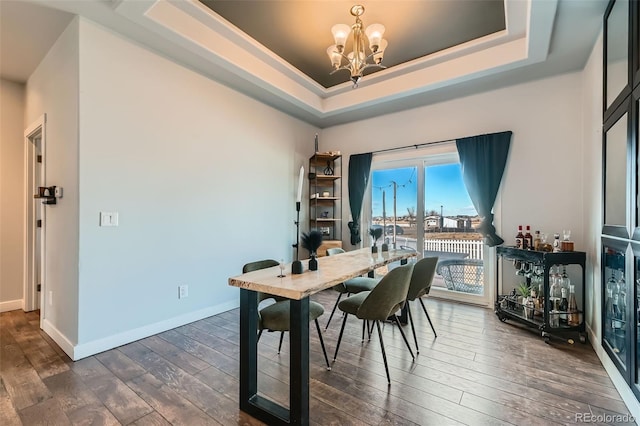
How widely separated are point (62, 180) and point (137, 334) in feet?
5.02

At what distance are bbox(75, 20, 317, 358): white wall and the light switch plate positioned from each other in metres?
0.04

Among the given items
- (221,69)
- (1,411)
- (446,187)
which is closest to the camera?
(1,411)

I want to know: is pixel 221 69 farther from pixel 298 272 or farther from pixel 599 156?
pixel 599 156

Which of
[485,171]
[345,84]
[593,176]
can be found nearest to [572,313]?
[593,176]

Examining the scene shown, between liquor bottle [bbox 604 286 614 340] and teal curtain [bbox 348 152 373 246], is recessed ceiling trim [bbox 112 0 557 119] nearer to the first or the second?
teal curtain [bbox 348 152 373 246]

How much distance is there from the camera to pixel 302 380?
148 centimetres

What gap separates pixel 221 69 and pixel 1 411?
3.17m

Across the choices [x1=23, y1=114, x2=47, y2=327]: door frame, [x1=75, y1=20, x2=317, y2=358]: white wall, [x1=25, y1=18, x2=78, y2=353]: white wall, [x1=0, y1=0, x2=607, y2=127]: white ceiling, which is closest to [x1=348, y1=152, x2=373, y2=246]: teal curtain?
[x1=0, y1=0, x2=607, y2=127]: white ceiling

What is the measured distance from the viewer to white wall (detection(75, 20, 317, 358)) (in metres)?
2.38

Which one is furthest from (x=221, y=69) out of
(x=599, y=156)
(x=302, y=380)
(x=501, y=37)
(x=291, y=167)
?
(x=599, y=156)

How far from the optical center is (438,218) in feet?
13.2

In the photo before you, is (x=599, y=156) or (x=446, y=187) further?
(x=446, y=187)

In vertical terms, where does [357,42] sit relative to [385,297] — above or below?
above

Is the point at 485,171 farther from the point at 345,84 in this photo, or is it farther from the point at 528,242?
the point at 345,84
